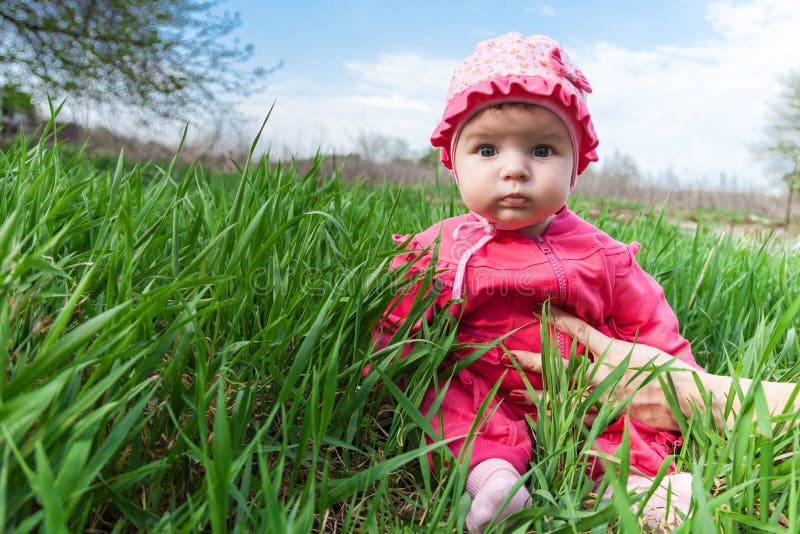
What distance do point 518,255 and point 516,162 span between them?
257mm

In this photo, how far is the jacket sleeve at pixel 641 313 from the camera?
1.60 metres

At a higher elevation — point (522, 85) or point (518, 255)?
point (522, 85)

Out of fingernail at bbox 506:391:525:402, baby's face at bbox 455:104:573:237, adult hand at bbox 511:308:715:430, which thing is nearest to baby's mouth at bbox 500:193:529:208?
baby's face at bbox 455:104:573:237

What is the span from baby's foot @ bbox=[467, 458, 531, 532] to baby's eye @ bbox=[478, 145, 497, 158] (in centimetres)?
69

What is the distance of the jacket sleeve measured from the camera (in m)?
1.60

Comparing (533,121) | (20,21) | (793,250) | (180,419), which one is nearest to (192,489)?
(180,419)

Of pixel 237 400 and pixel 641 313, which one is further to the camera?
pixel 641 313

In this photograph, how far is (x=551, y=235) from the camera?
159cm

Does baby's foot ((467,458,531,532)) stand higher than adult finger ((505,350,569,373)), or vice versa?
adult finger ((505,350,569,373))

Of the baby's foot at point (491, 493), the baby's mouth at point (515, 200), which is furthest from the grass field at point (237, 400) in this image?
the baby's mouth at point (515, 200)

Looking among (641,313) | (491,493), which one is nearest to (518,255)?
(641,313)

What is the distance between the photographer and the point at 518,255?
1530 millimetres

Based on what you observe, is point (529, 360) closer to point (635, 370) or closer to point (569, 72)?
point (635, 370)

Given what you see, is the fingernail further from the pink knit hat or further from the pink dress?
the pink knit hat
